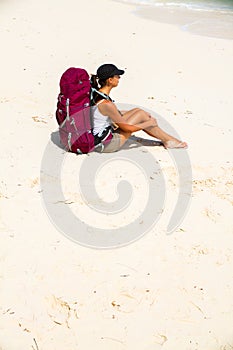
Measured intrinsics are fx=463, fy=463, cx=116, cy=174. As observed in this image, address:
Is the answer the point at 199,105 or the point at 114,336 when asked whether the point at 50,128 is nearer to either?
the point at 199,105

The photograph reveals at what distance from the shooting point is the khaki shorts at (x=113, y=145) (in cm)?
466

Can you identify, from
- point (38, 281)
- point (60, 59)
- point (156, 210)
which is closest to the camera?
point (38, 281)

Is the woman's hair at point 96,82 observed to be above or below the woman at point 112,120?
above

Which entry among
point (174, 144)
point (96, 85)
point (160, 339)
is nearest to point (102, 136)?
point (96, 85)

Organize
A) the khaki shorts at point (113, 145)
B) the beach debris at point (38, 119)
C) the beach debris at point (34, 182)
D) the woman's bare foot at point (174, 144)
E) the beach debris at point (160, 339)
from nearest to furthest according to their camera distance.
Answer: the beach debris at point (160, 339) < the beach debris at point (34, 182) < the khaki shorts at point (113, 145) < the woman's bare foot at point (174, 144) < the beach debris at point (38, 119)

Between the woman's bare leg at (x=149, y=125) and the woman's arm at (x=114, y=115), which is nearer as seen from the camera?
the woman's arm at (x=114, y=115)

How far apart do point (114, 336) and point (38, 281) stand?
0.68 m

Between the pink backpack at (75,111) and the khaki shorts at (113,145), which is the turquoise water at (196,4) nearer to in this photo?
the khaki shorts at (113,145)

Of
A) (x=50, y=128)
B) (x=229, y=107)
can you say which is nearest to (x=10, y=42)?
(x=50, y=128)

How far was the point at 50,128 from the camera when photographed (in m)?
5.30

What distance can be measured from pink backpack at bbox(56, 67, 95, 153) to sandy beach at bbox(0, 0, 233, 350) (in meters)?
0.18

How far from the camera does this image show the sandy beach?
2889 mm

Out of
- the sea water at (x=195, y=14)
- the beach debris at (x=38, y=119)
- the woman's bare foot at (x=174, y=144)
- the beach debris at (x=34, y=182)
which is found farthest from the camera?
the sea water at (x=195, y=14)

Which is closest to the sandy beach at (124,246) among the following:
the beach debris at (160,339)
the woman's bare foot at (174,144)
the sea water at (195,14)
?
the beach debris at (160,339)
